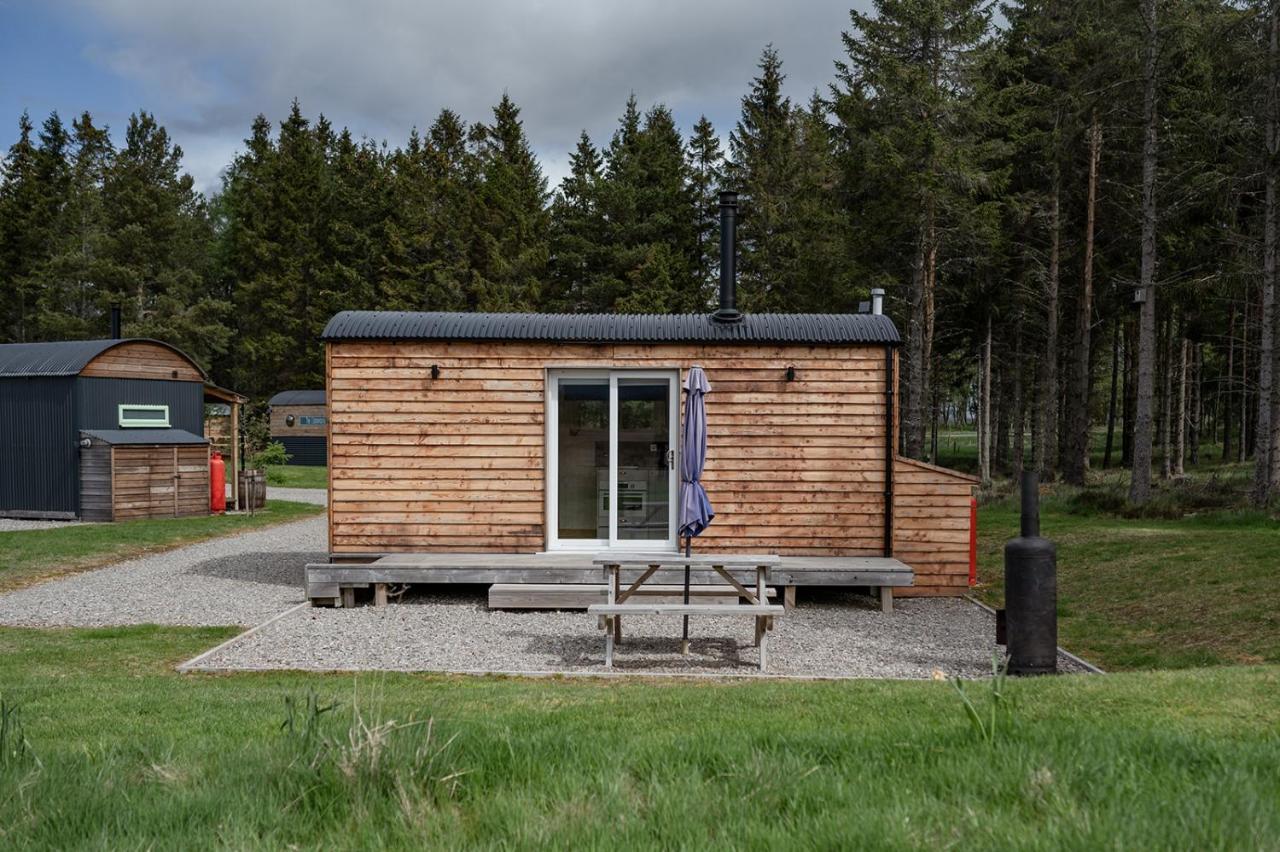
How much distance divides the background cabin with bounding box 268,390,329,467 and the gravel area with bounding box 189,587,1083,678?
26.1m

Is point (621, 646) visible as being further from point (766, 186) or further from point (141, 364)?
point (766, 186)

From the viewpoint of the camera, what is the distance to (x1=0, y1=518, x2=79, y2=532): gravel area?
15581mm

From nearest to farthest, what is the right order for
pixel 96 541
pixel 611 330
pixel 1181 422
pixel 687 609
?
pixel 687 609
pixel 611 330
pixel 96 541
pixel 1181 422

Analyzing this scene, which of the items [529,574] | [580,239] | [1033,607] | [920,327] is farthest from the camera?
[580,239]

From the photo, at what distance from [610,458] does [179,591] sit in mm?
4906

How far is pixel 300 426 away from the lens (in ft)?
111

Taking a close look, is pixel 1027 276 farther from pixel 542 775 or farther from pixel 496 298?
pixel 542 775

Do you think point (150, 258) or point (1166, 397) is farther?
point (150, 258)

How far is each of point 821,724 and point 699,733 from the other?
1.87 ft

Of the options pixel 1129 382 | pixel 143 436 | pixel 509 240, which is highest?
pixel 509 240

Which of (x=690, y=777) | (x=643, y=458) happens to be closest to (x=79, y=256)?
(x=643, y=458)

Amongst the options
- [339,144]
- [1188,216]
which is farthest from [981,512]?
[339,144]

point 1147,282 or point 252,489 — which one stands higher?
point 1147,282

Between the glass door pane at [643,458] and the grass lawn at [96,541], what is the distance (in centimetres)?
697
